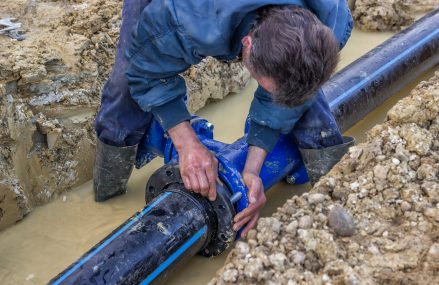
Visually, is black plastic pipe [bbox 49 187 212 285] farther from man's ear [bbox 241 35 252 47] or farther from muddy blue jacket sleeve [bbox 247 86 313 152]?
man's ear [bbox 241 35 252 47]

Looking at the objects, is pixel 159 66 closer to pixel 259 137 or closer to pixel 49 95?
pixel 259 137

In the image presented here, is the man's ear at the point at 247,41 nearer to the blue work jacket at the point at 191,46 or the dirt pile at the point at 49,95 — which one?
the blue work jacket at the point at 191,46

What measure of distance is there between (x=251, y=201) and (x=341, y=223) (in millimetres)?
562

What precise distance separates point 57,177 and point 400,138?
1774mm

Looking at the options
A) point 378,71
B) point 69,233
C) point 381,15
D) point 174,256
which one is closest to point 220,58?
point 174,256

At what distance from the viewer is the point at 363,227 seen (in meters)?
1.81

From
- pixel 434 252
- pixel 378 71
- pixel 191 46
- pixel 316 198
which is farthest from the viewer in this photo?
pixel 378 71

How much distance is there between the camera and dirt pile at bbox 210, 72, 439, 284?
5.39 ft

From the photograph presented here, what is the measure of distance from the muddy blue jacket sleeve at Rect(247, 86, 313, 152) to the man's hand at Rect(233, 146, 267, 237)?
0.14 feet

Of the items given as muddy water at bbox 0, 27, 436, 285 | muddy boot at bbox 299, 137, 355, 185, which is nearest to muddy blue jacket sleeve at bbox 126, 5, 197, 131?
muddy boot at bbox 299, 137, 355, 185

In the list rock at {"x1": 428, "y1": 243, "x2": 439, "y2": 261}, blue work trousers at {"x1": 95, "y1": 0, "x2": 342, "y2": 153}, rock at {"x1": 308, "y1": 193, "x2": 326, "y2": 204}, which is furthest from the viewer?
blue work trousers at {"x1": 95, "y1": 0, "x2": 342, "y2": 153}

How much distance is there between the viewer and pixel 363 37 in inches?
185

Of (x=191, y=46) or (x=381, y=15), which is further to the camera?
(x=381, y=15)

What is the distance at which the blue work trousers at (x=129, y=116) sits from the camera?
2.45m
